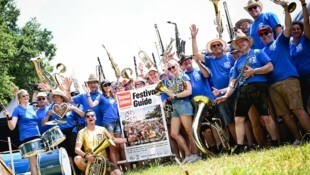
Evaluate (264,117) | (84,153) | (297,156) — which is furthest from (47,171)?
(297,156)

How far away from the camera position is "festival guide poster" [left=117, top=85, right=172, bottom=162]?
799 centimetres

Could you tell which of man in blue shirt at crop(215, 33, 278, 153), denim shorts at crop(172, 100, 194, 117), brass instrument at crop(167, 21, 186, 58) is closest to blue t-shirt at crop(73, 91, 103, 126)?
denim shorts at crop(172, 100, 194, 117)

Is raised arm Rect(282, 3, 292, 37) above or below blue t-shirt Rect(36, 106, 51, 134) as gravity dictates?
above

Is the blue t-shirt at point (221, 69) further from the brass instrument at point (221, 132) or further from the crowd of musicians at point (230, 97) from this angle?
the brass instrument at point (221, 132)

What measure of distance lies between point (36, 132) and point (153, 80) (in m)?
2.83

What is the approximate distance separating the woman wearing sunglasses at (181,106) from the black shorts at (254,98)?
128cm

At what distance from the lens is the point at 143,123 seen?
8164mm

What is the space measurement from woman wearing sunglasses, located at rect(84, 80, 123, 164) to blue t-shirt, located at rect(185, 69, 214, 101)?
189 cm

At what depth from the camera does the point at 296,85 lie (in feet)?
19.6

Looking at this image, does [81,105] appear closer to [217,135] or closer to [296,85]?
[217,135]

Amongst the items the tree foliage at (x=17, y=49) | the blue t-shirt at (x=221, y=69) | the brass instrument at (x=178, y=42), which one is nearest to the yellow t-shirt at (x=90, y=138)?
the blue t-shirt at (x=221, y=69)

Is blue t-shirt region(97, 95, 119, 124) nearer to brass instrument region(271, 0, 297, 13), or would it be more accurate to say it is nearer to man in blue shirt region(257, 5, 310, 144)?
man in blue shirt region(257, 5, 310, 144)

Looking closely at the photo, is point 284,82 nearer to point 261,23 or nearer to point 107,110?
point 261,23

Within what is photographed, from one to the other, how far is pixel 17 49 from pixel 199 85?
20.6 meters
